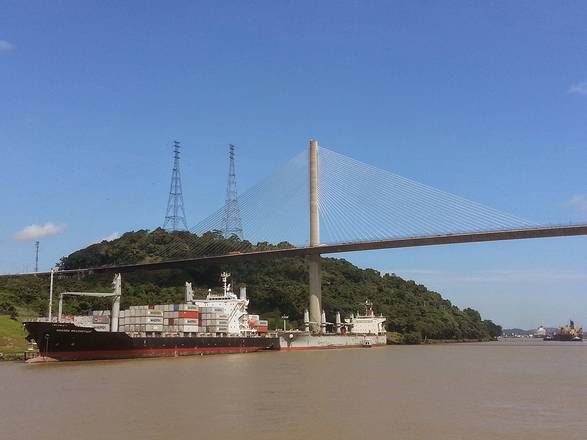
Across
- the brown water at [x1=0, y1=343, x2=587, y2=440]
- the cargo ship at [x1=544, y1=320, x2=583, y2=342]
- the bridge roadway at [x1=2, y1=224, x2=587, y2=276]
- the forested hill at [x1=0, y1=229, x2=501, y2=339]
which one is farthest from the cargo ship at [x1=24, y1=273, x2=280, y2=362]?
the cargo ship at [x1=544, y1=320, x2=583, y2=342]

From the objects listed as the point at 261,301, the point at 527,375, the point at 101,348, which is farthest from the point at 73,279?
the point at 527,375

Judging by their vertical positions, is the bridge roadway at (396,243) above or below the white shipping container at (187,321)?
above

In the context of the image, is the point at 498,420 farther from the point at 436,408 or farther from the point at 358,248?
the point at 358,248

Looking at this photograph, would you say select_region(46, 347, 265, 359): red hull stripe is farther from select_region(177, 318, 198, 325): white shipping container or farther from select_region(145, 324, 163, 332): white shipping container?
select_region(145, 324, 163, 332): white shipping container

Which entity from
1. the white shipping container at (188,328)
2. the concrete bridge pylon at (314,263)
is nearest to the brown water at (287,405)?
the white shipping container at (188,328)

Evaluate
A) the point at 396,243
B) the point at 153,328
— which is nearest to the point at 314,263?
the point at 396,243

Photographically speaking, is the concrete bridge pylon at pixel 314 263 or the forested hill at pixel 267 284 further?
the forested hill at pixel 267 284

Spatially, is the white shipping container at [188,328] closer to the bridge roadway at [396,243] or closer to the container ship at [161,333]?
the container ship at [161,333]
